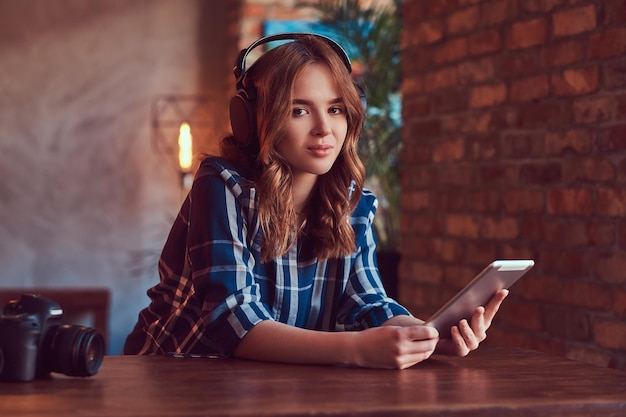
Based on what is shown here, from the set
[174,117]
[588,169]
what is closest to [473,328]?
[588,169]

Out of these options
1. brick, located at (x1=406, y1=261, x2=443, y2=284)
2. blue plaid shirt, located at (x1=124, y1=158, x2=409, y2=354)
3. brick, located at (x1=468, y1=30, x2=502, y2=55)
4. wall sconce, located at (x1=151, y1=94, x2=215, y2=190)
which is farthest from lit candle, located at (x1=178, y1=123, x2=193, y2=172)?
blue plaid shirt, located at (x1=124, y1=158, x2=409, y2=354)

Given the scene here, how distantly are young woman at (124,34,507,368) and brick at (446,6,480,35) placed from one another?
122cm

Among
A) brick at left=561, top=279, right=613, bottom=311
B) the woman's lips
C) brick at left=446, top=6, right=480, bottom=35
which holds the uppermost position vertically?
brick at left=446, top=6, right=480, bottom=35

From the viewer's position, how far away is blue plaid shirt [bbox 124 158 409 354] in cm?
181

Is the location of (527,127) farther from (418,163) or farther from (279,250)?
(279,250)

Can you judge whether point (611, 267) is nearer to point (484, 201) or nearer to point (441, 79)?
point (484, 201)

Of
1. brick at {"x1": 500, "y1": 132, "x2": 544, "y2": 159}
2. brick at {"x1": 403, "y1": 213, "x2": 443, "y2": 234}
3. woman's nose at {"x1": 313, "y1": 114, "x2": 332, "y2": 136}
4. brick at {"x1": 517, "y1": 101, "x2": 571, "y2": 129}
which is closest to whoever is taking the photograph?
woman's nose at {"x1": 313, "y1": 114, "x2": 332, "y2": 136}

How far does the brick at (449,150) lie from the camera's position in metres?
3.19

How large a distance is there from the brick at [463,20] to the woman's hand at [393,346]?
167 cm

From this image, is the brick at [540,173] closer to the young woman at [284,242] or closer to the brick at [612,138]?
the brick at [612,138]

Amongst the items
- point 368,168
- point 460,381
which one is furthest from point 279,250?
point 368,168

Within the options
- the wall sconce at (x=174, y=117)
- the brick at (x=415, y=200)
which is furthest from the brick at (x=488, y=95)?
the wall sconce at (x=174, y=117)

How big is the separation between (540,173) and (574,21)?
44 cm

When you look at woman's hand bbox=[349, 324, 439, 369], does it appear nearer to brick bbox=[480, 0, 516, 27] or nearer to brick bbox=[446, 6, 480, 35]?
brick bbox=[480, 0, 516, 27]
